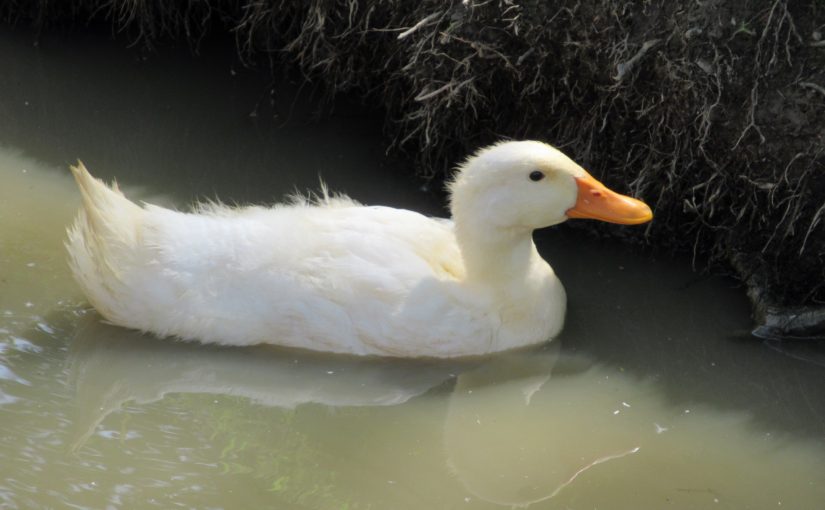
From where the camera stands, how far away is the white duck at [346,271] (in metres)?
4.54

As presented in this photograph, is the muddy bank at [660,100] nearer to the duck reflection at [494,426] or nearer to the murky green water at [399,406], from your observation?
the murky green water at [399,406]

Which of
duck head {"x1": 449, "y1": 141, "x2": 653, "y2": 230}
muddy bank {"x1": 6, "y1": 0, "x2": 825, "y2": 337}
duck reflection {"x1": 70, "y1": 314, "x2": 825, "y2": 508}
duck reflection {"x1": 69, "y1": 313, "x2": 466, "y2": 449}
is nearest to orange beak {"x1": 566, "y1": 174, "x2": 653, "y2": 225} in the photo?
duck head {"x1": 449, "y1": 141, "x2": 653, "y2": 230}

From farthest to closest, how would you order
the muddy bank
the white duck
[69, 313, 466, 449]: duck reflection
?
1. the muddy bank
2. the white duck
3. [69, 313, 466, 449]: duck reflection

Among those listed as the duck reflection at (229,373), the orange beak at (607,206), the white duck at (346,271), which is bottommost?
the duck reflection at (229,373)

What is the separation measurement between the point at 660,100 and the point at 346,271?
1525 mm

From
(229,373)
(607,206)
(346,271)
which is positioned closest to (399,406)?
(346,271)

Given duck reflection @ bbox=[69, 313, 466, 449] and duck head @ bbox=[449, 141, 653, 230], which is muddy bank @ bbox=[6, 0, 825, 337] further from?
duck reflection @ bbox=[69, 313, 466, 449]

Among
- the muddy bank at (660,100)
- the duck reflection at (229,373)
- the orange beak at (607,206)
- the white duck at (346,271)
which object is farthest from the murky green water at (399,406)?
the orange beak at (607,206)

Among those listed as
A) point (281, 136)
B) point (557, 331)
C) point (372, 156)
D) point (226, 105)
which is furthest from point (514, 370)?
point (226, 105)

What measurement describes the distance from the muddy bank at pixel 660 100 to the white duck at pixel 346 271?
1.79ft

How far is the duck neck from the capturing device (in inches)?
182

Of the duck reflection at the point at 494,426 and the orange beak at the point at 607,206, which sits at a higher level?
the orange beak at the point at 607,206

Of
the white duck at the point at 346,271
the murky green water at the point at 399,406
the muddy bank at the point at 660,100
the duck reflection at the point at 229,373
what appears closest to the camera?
the murky green water at the point at 399,406

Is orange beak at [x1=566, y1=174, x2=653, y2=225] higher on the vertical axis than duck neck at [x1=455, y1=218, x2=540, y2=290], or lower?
higher
